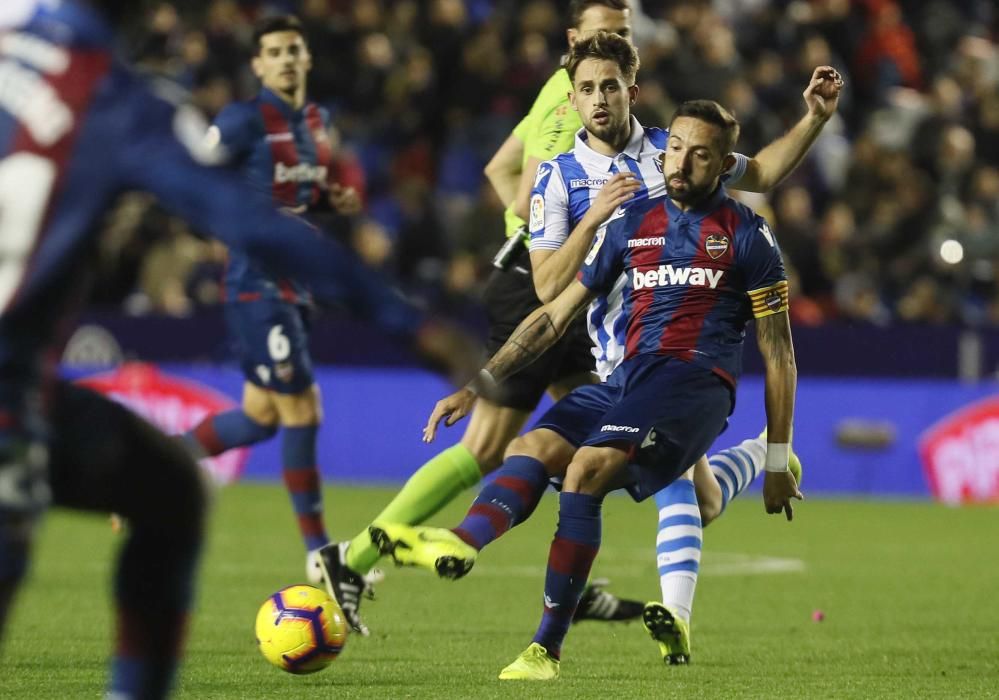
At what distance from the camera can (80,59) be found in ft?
10.4

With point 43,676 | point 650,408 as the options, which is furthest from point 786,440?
point 43,676

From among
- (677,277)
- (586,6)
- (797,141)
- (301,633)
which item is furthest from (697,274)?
(301,633)

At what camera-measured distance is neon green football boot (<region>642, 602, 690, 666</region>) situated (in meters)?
6.04

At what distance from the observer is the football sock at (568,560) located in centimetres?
587

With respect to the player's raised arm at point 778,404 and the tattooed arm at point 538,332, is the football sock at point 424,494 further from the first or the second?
the player's raised arm at point 778,404

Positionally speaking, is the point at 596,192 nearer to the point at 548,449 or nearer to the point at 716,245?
the point at 716,245

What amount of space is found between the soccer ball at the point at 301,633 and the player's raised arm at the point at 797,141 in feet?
7.35

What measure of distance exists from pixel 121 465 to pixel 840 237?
13.7 metres

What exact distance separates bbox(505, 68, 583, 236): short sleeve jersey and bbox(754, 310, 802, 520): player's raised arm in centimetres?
143

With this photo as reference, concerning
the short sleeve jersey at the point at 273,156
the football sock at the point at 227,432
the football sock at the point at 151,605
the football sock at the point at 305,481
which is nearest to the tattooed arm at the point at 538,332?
the football sock at the point at 151,605

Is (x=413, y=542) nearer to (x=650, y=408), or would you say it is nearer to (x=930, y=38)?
(x=650, y=408)

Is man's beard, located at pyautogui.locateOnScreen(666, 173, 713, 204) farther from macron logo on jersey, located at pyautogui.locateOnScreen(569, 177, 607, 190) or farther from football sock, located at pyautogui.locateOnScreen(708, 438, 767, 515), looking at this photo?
football sock, located at pyautogui.locateOnScreen(708, 438, 767, 515)

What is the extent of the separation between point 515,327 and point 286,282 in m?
1.51

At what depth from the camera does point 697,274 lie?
20.2ft
